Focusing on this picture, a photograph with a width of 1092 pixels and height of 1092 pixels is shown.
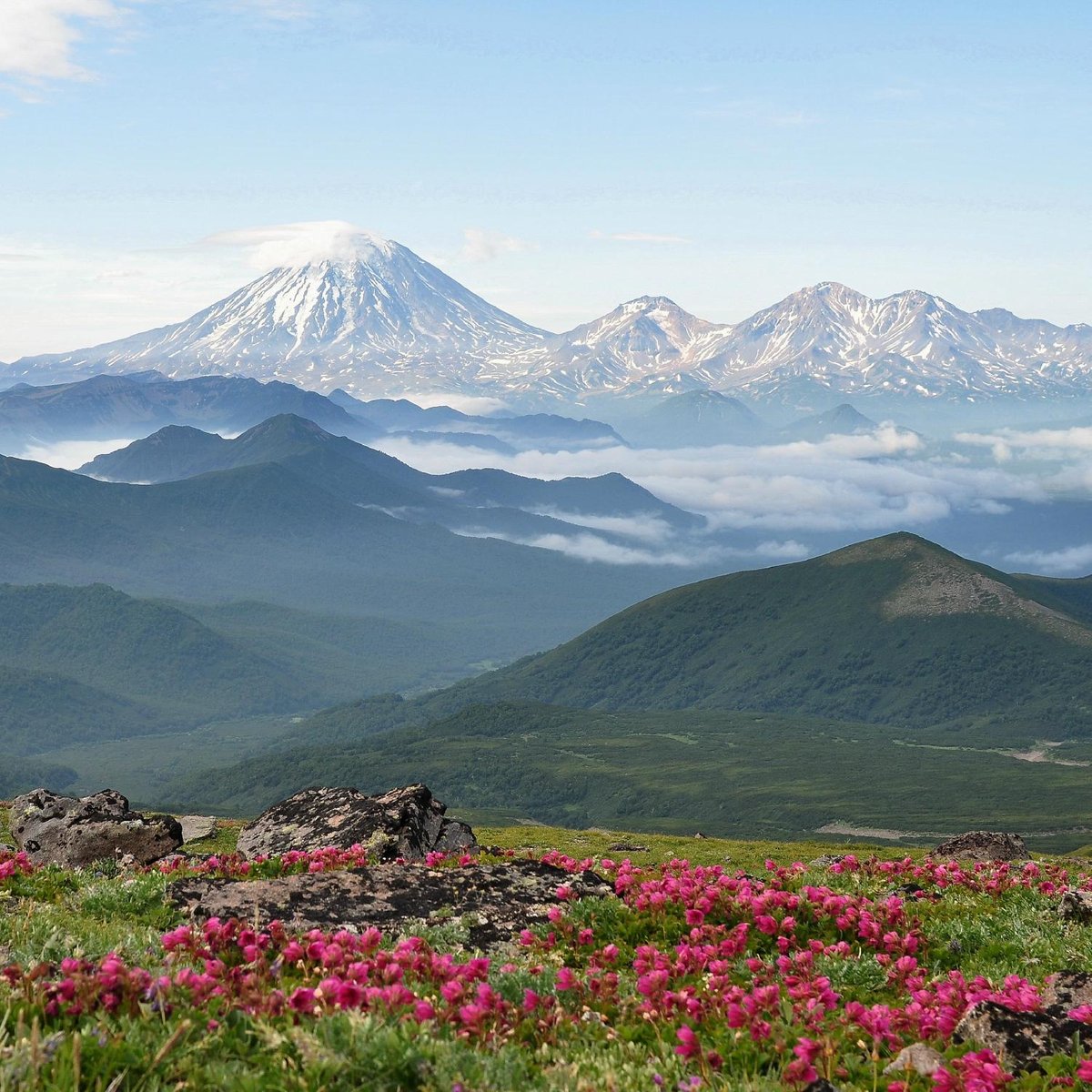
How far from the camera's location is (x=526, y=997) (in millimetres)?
12945

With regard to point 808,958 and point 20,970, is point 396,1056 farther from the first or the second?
point 808,958

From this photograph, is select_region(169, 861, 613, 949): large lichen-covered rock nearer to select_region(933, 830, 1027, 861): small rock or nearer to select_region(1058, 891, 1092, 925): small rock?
select_region(1058, 891, 1092, 925): small rock

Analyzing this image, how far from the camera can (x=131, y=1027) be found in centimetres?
1028

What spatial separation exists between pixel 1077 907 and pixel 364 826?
1734cm

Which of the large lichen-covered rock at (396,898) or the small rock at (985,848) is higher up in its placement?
the large lichen-covered rock at (396,898)

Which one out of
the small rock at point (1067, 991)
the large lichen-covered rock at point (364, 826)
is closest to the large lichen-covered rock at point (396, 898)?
the small rock at point (1067, 991)

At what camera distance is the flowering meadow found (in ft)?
33.4

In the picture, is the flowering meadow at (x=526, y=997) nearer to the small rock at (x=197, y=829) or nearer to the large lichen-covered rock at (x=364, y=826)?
the large lichen-covered rock at (x=364, y=826)

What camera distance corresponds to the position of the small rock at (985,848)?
163 ft

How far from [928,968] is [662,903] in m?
4.17

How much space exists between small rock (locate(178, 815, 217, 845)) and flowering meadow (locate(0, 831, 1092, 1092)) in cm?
3232

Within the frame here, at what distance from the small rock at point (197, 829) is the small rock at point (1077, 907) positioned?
36.6 m

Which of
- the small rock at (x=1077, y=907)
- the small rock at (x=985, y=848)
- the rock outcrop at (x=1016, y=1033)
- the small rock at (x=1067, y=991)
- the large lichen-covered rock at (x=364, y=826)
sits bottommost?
the small rock at (x=985, y=848)

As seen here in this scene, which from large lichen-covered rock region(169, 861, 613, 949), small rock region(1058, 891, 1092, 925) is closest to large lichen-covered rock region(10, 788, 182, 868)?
large lichen-covered rock region(169, 861, 613, 949)
